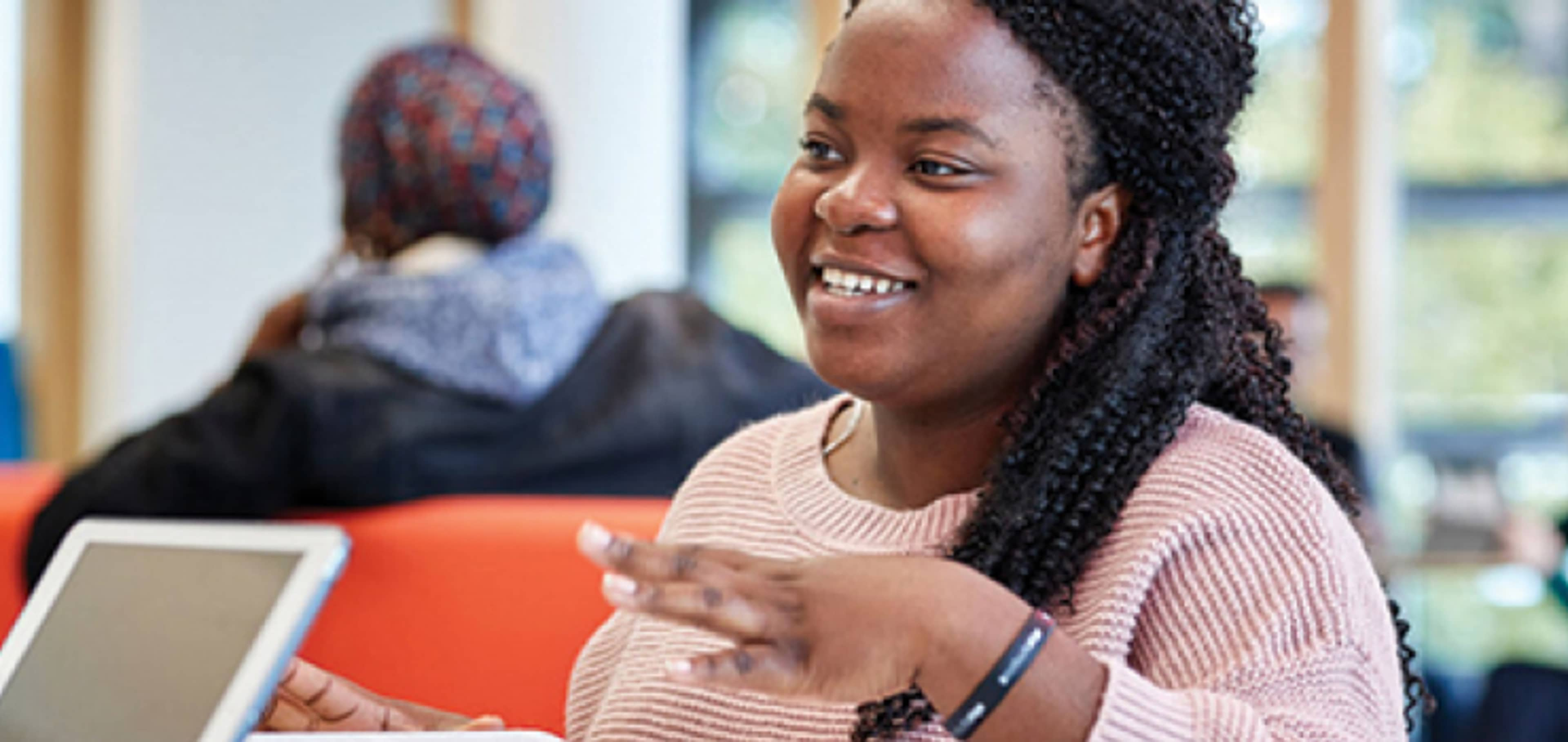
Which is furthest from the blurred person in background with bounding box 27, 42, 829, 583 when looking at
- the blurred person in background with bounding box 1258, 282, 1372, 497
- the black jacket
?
the blurred person in background with bounding box 1258, 282, 1372, 497

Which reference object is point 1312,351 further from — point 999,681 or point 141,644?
point 141,644

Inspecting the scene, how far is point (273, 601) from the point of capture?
90cm

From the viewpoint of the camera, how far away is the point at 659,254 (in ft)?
13.8

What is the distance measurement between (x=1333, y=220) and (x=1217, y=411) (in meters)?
3.91

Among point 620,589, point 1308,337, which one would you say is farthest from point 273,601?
point 1308,337

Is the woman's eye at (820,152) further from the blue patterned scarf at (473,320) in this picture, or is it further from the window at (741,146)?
the window at (741,146)

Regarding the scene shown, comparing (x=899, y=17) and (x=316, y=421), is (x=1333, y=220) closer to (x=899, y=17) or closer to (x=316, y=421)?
(x=316, y=421)

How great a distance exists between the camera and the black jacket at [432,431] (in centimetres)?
211

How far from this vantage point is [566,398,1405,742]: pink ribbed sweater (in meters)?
0.97

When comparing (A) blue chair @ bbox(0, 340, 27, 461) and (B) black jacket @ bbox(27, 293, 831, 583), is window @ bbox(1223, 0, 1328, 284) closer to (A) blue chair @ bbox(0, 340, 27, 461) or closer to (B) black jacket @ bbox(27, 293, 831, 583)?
(B) black jacket @ bbox(27, 293, 831, 583)

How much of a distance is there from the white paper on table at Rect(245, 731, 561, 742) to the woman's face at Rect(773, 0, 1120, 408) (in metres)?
0.33

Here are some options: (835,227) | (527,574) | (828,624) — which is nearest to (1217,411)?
(835,227)

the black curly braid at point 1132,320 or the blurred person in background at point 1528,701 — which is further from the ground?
the black curly braid at point 1132,320

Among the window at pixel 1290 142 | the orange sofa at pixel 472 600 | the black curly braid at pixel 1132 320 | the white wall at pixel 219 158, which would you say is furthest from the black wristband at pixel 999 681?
the white wall at pixel 219 158
